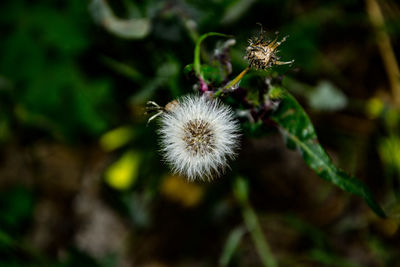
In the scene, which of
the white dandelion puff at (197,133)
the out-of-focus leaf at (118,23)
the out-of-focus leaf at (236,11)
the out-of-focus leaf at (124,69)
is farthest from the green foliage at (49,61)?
the white dandelion puff at (197,133)

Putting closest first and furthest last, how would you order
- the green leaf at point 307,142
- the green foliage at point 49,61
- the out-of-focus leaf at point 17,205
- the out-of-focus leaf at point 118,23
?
the green leaf at point 307,142 → the out-of-focus leaf at point 118,23 → the green foliage at point 49,61 → the out-of-focus leaf at point 17,205

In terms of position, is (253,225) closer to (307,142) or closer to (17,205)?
(307,142)

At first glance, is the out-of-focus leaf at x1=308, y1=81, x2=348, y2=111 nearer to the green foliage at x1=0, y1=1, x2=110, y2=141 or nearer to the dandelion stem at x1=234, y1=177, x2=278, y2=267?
the dandelion stem at x1=234, y1=177, x2=278, y2=267

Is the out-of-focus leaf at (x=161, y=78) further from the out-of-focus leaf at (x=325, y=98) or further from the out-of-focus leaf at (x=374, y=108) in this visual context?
the out-of-focus leaf at (x=374, y=108)

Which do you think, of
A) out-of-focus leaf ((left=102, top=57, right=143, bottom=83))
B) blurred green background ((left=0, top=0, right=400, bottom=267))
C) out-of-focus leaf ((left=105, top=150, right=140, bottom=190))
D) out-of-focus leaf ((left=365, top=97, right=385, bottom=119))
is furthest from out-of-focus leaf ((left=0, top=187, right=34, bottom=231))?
out-of-focus leaf ((left=365, top=97, right=385, bottom=119))

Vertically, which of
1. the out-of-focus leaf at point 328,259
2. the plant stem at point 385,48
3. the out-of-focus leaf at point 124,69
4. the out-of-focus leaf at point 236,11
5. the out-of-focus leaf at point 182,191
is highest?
the out-of-focus leaf at point 124,69
